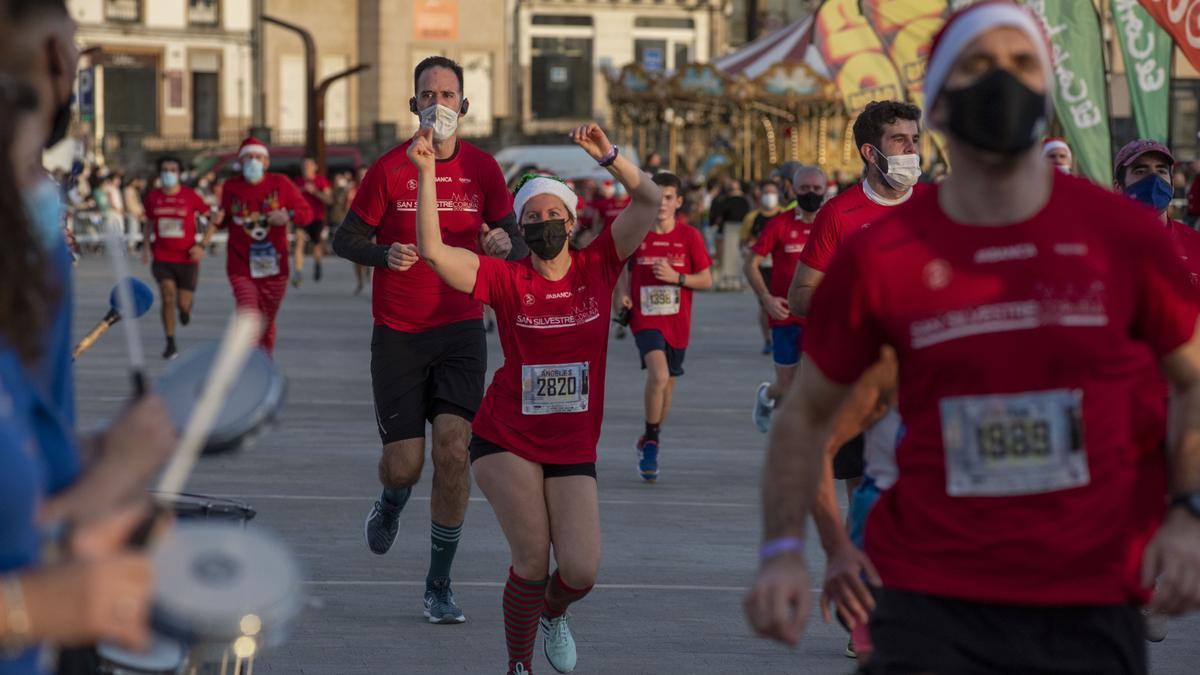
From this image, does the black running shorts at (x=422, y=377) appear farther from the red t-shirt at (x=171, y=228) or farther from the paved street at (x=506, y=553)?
the red t-shirt at (x=171, y=228)

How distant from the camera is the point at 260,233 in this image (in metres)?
18.4

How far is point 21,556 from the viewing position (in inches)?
109

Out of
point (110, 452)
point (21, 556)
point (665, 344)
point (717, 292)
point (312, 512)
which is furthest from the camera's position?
point (717, 292)

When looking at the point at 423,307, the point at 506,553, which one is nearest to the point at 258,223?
the point at 506,553

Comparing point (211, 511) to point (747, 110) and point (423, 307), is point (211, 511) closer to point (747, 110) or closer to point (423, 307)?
point (423, 307)

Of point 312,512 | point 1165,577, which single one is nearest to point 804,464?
point 1165,577

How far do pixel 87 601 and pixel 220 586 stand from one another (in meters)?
0.18

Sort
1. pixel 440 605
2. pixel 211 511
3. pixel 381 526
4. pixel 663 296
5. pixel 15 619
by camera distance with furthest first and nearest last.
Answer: pixel 663 296, pixel 381 526, pixel 440 605, pixel 211 511, pixel 15 619

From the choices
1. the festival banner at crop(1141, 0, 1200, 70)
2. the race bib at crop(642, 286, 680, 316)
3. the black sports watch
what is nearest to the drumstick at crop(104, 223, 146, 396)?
the black sports watch

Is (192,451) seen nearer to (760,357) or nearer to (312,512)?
(312,512)

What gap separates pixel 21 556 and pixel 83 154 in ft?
5.51

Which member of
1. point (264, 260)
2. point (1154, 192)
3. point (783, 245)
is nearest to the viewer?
point (1154, 192)

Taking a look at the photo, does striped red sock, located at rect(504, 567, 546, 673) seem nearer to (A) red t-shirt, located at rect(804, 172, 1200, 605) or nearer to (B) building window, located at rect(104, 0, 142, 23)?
(A) red t-shirt, located at rect(804, 172, 1200, 605)

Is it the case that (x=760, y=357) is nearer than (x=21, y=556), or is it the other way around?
(x=21, y=556)
